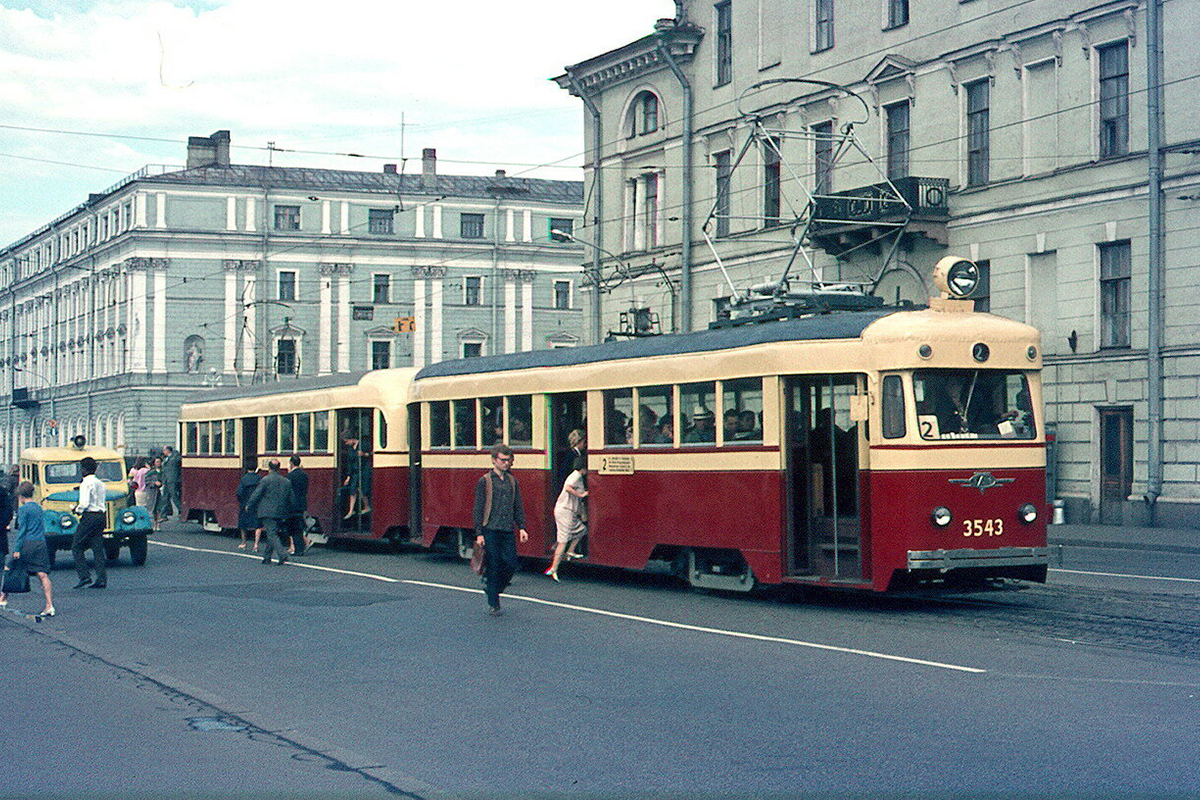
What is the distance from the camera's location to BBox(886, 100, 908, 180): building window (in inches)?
1426

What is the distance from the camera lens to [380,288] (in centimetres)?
8275

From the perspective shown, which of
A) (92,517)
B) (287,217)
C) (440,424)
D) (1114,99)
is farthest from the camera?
(287,217)

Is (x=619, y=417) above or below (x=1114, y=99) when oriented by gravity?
Answer: below

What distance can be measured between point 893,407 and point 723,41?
29486 mm

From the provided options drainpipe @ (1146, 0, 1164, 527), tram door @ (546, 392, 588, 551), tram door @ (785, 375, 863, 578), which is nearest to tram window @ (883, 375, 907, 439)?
tram door @ (785, 375, 863, 578)

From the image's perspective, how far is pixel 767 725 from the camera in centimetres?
902

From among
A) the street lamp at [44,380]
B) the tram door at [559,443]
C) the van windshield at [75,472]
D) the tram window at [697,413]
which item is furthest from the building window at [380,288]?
the tram window at [697,413]

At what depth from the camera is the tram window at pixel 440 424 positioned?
74.1 ft

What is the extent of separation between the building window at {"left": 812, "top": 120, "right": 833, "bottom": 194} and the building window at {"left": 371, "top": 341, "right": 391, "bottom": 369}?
46699 millimetres

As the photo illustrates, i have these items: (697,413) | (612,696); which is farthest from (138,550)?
(612,696)

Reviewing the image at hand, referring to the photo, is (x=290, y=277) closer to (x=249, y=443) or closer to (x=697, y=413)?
(x=249, y=443)

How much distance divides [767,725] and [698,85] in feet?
118

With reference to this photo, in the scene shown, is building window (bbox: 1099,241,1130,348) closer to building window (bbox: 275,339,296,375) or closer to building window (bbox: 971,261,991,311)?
building window (bbox: 971,261,991,311)

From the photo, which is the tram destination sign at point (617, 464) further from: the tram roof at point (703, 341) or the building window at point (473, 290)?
the building window at point (473, 290)
